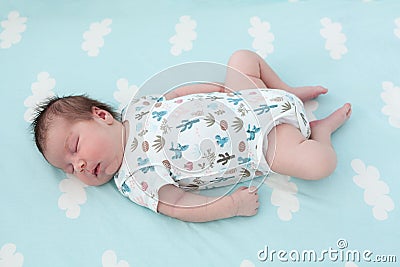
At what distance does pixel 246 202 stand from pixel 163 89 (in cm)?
39

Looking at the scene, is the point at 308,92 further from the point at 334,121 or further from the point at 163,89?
the point at 163,89

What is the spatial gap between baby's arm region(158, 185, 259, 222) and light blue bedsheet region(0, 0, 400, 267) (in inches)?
0.9

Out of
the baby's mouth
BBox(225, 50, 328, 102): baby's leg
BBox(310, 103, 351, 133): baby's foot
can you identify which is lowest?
the baby's mouth

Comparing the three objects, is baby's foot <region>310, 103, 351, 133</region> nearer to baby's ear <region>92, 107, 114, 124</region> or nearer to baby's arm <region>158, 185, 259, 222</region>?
baby's arm <region>158, 185, 259, 222</region>

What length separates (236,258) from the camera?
1.07 meters

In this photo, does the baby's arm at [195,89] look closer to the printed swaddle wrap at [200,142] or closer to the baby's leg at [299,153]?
the printed swaddle wrap at [200,142]

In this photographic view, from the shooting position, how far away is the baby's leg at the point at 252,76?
1.28 metres

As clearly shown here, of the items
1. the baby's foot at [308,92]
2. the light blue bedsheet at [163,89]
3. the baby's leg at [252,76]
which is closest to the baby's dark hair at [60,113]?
the light blue bedsheet at [163,89]

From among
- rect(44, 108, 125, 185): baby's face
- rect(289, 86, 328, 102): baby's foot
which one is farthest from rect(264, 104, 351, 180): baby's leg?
rect(44, 108, 125, 185): baby's face

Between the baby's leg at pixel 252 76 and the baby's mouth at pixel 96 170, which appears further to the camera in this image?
the baby's leg at pixel 252 76

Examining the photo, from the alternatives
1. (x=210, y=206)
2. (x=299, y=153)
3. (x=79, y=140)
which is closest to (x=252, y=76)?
(x=299, y=153)

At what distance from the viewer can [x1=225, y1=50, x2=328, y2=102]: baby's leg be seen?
1275 mm

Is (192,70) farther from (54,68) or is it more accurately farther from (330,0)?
(330,0)

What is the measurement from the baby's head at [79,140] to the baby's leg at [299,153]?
372 millimetres
